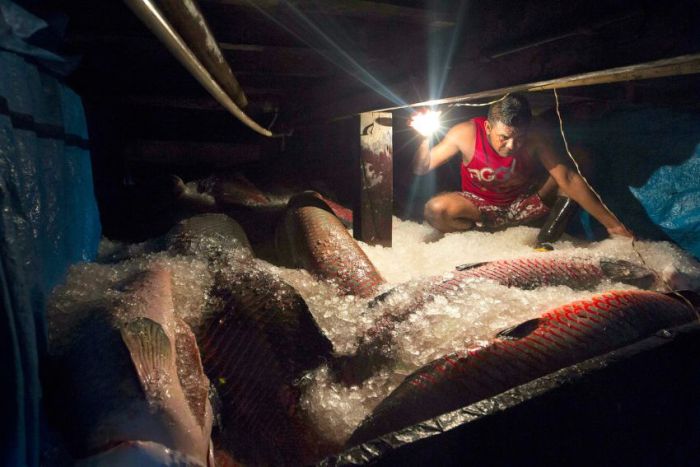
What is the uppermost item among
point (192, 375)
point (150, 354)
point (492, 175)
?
point (492, 175)

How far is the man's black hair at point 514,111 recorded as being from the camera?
16.4 feet

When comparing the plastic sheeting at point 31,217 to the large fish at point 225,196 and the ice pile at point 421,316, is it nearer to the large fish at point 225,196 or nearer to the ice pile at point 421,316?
the ice pile at point 421,316

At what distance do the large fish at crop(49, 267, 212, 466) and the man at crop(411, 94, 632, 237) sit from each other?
465cm

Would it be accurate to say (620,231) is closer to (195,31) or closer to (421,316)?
(421,316)

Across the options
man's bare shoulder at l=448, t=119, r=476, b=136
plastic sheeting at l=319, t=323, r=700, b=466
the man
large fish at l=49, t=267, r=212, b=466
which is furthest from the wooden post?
plastic sheeting at l=319, t=323, r=700, b=466

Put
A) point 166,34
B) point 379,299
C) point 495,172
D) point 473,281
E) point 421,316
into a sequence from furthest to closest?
point 495,172 < point 473,281 < point 379,299 < point 421,316 < point 166,34

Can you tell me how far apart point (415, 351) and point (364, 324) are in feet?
1.49

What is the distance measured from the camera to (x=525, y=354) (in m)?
2.06

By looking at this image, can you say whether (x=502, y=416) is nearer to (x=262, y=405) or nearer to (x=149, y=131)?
(x=262, y=405)

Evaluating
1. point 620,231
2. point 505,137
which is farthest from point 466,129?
point 620,231

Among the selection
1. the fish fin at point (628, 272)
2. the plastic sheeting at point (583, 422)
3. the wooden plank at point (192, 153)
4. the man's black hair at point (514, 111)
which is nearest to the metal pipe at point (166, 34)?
the plastic sheeting at point (583, 422)

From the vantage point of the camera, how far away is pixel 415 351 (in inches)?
107

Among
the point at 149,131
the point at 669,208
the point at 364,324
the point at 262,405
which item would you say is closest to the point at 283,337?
the point at 262,405

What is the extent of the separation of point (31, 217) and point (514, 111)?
5.13 meters
